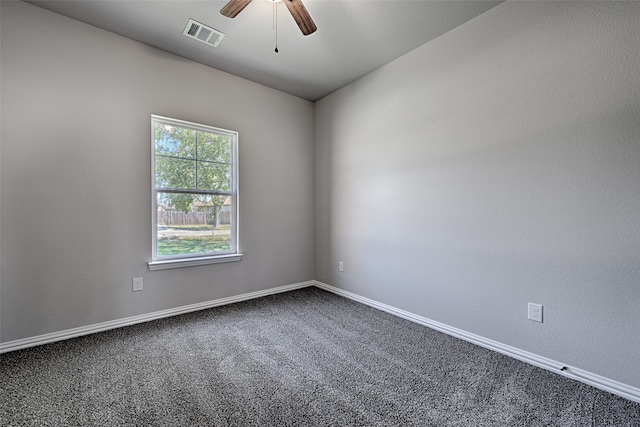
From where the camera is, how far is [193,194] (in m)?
2.99

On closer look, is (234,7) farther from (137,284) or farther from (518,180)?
(137,284)

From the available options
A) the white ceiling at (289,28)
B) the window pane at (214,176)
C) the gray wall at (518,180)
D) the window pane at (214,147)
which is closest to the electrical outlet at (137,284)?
the window pane at (214,176)

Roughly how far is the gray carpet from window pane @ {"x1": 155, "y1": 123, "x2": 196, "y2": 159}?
168 centimetres

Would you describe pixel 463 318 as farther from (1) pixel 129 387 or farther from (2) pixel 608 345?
(1) pixel 129 387

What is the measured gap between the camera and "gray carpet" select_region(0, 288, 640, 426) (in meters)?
1.45

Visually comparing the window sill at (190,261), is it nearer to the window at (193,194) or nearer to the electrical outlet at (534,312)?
the window at (193,194)

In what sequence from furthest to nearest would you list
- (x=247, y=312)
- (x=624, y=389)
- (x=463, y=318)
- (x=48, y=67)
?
(x=247, y=312), (x=463, y=318), (x=48, y=67), (x=624, y=389)

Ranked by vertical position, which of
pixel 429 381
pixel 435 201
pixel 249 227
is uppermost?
pixel 435 201

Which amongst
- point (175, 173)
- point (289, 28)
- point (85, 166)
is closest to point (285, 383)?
point (175, 173)

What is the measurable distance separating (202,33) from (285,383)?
2845 millimetres

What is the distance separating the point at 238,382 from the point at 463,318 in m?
1.84

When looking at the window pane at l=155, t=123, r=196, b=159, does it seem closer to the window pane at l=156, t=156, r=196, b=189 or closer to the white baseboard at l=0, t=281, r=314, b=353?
the window pane at l=156, t=156, r=196, b=189

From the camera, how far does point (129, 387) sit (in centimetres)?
168

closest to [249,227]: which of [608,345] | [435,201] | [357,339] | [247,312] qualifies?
[247,312]
